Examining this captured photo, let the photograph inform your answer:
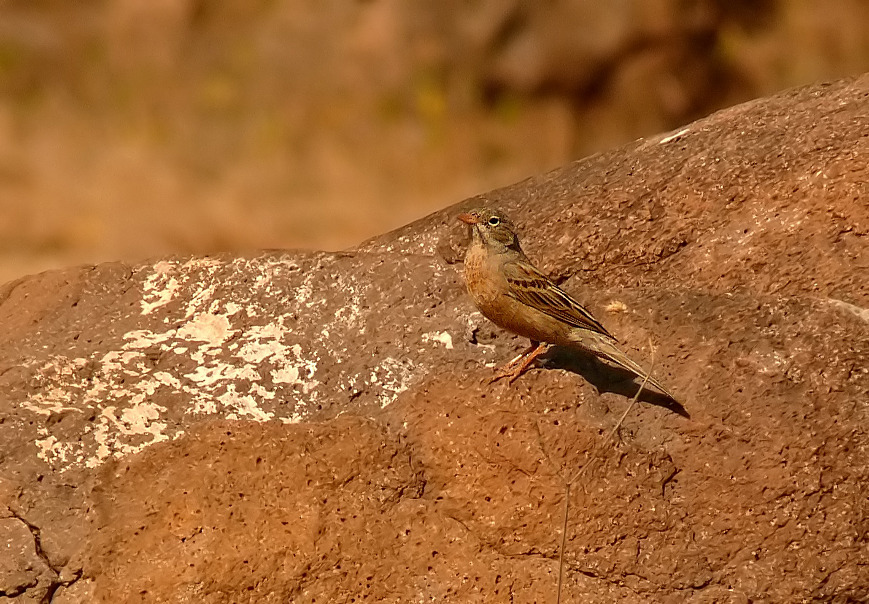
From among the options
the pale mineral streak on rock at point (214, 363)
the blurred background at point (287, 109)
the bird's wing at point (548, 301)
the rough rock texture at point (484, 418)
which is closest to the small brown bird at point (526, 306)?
the bird's wing at point (548, 301)

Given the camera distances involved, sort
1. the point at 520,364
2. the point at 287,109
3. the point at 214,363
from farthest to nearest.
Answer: the point at 287,109
the point at 214,363
the point at 520,364

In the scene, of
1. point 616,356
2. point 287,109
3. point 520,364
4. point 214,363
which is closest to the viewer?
point 616,356

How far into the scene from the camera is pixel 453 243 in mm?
4555

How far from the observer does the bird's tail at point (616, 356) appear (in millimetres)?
3820

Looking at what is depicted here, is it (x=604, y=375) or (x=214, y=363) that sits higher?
(x=214, y=363)

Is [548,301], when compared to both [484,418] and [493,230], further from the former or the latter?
[484,418]

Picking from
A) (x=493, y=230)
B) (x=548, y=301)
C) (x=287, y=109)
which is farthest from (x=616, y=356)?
(x=287, y=109)

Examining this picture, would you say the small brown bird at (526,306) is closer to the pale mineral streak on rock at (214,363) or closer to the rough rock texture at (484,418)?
the rough rock texture at (484,418)

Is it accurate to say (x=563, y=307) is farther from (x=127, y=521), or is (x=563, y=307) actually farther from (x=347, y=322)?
(x=127, y=521)

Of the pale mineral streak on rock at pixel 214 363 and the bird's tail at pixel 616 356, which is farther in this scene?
the pale mineral streak on rock at pixel 214 363

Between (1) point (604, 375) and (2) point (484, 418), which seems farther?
(1) point (604, 375)

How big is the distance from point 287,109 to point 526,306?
342cm

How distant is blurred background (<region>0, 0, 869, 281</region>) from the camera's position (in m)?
6.48

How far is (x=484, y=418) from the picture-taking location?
3.90 metres
